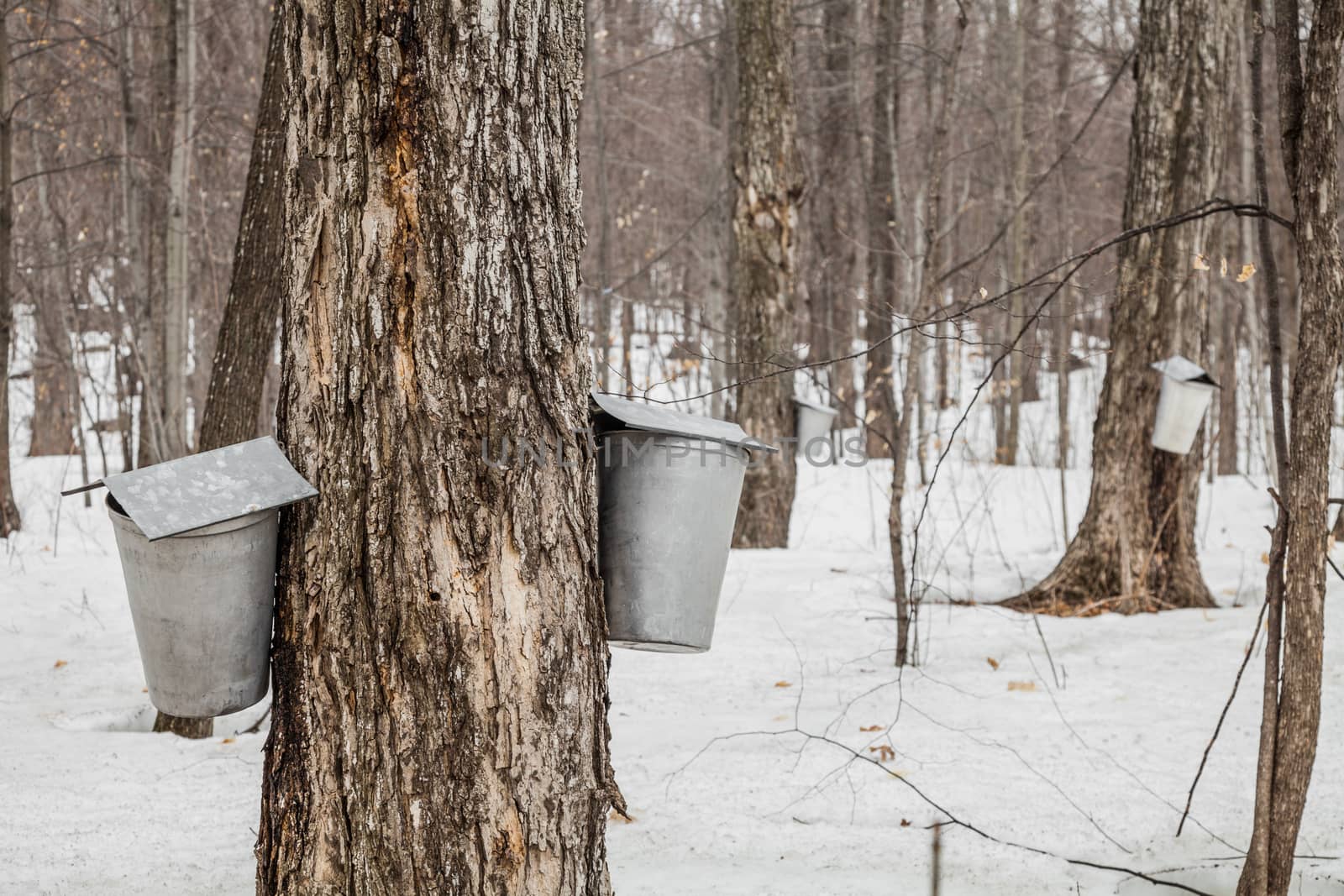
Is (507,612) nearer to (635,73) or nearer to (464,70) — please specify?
(464,70)

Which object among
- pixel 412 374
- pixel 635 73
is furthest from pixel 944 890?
pixel 635 73

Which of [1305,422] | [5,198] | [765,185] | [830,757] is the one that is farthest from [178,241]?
[1305,422]

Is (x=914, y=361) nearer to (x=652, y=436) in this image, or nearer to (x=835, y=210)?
(x=652, y=436)

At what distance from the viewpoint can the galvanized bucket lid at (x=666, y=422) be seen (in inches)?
73.0

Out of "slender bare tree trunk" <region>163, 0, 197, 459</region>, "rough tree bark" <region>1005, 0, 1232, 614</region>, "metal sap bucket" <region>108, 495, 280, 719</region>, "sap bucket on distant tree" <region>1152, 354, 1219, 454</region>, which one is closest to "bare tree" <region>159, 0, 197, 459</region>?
"slender bare tree trunk" <region>163, 0, 197, 459</region>

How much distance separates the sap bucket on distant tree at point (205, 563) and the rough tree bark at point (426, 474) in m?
0.07

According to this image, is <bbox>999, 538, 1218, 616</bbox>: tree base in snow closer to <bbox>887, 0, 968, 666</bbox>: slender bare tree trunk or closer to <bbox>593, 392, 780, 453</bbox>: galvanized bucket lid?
<bbox>887, 0, 968, 666</bbox>: slender bare tree trunk

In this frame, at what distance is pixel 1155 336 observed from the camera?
15.2 feet

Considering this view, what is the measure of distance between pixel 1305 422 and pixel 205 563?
6.13 feet

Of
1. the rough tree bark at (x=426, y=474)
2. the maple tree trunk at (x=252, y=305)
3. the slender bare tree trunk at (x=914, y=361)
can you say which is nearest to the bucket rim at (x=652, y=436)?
the rough tree bark at (x=426, y=474)

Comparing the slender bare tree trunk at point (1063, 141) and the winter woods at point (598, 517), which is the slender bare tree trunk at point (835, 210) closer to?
the slender bare tree trunk at point (1063, 141)

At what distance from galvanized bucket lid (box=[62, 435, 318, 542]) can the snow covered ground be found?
3.89 ft

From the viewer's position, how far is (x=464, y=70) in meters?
Answer: 1.60

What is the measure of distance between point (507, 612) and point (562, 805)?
0.33 metres
